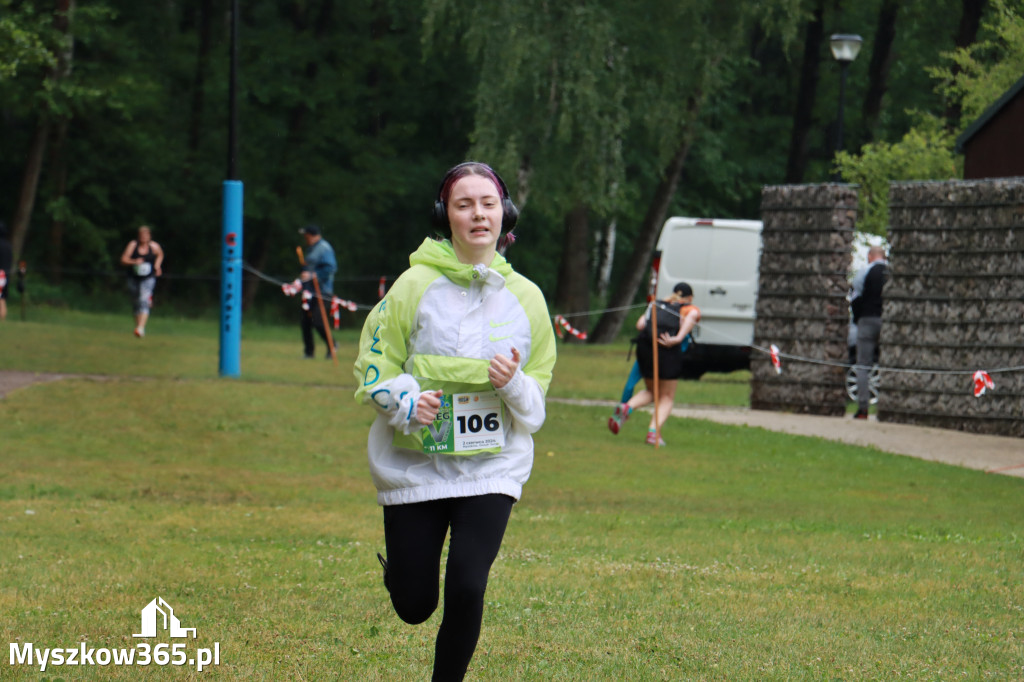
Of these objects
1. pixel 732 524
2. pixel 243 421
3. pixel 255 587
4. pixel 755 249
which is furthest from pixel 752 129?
pixel 255 587

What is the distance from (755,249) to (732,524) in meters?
Answer: 13.9

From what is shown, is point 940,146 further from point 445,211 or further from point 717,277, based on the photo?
point 445,211

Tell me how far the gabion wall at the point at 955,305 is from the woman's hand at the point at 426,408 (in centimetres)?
1271

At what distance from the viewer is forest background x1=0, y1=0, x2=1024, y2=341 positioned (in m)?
29.4

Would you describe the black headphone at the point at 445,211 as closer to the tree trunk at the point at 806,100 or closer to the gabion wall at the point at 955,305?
the gabion wall at the point at 955,305

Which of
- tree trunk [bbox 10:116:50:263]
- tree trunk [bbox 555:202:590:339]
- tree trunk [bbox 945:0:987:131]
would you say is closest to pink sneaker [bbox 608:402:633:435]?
tree trunk [bbox 945:0:987:131]

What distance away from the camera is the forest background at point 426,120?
2938 centimetres

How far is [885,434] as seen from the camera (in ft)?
52.1

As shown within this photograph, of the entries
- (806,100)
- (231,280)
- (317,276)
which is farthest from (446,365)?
(806,100)

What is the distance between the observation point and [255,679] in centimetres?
520

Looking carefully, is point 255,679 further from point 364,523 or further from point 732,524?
point 732,524

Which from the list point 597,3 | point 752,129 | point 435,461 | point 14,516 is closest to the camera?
point 435,461

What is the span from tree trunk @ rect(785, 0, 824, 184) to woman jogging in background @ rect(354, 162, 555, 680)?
33.7m

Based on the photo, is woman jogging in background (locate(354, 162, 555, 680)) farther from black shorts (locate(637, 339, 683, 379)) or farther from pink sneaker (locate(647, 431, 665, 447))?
black shorts (locate(637, 339, 683, 379))
